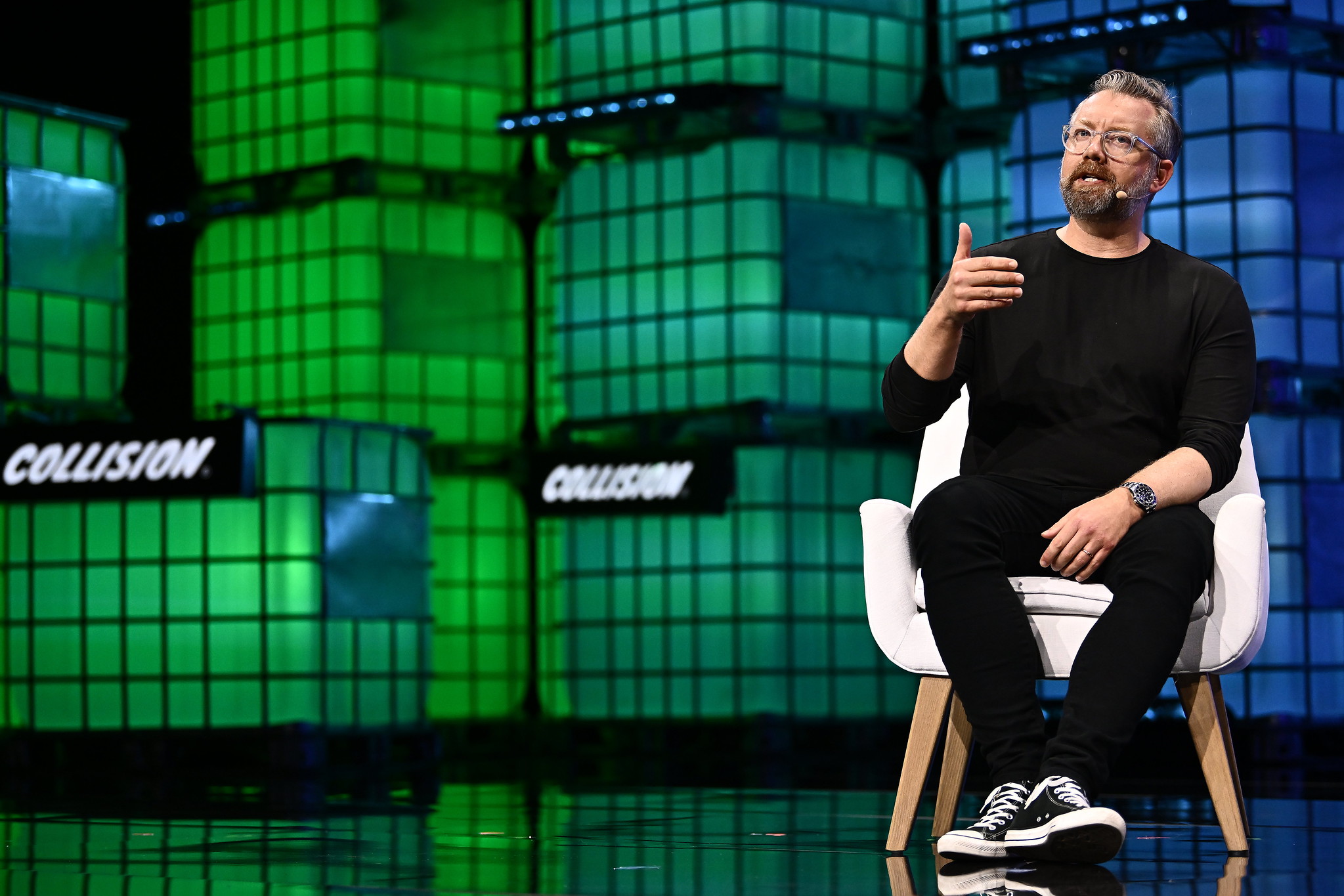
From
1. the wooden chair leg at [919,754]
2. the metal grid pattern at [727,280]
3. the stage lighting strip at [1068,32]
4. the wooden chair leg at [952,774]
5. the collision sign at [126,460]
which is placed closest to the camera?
the wooden chair leg at [919,754]

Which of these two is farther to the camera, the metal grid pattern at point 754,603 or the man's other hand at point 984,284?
the metal grid pattern at point 754,603

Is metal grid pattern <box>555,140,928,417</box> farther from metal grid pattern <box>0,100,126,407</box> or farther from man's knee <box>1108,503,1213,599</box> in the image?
man's knee <box>1108,503,1213,599</box>

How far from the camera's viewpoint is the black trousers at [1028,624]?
3.53 metres

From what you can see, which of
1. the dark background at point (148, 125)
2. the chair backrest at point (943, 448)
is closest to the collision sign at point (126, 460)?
the dark background at point (148, 125)

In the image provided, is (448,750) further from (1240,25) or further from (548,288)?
(1240,25)

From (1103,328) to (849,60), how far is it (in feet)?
35.2

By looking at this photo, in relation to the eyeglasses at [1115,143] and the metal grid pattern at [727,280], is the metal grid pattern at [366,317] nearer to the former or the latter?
the metal grid pattern at [727,280]

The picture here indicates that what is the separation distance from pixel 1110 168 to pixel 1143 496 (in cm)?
66

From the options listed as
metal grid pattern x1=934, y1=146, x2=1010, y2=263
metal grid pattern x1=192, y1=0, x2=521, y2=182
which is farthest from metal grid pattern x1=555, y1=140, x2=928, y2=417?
metal grid pattern x1=192, y1=0, x2=521, y2=182

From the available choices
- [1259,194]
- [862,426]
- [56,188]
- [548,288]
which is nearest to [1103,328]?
[1259,194]

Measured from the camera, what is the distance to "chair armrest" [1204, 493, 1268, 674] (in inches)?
150

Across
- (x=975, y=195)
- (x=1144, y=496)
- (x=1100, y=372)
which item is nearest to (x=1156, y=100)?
(x=1100, y=372)

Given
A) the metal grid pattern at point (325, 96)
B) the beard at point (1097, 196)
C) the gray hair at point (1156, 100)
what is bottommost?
the beard at point (1097, 196)

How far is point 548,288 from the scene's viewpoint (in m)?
16.1
